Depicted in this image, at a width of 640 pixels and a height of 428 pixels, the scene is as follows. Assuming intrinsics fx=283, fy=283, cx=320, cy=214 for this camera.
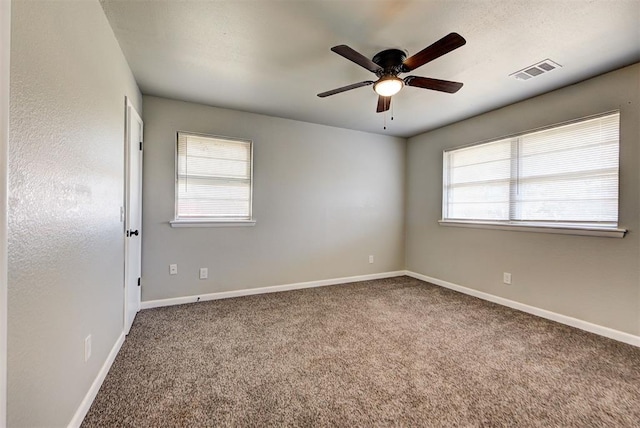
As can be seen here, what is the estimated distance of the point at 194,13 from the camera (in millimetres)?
1858

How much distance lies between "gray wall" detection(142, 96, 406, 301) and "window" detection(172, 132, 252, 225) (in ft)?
0.33

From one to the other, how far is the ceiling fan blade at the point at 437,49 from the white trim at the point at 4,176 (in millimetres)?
1911

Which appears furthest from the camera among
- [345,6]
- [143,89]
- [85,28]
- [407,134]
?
[407,134]

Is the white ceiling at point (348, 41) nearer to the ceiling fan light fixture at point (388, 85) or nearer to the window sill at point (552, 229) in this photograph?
the ceiling fan light fixture at point (388, 85)

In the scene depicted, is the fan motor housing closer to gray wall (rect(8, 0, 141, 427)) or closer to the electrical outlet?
gray wall (rect(8, 0, 141, 427))

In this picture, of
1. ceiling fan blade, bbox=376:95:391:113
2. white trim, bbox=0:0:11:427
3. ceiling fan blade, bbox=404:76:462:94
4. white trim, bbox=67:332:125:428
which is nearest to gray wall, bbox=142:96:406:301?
white trim, bbox=67:332:125:428

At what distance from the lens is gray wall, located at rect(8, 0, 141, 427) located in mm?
997

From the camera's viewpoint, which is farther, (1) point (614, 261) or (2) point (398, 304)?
(2) point (398, 304)

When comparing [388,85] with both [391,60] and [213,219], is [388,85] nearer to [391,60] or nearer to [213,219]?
[391,60]

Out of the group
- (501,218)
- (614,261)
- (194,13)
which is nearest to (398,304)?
(501,218)

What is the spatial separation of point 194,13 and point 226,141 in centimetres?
184

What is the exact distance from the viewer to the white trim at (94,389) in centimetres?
146

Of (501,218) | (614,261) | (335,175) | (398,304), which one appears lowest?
(398,304)

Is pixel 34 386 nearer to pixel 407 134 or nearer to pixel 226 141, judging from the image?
pixel 226 141
